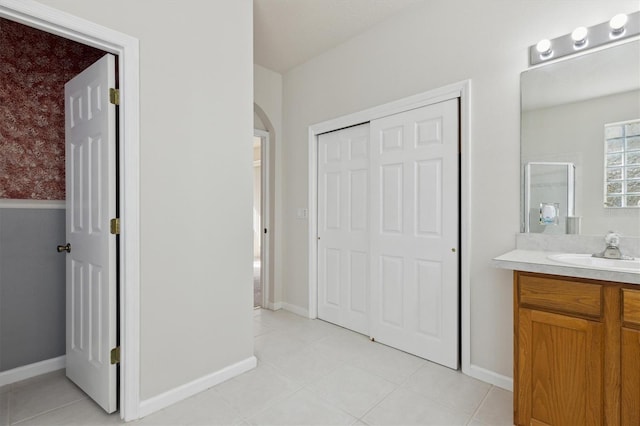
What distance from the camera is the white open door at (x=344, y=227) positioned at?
9.99 feet

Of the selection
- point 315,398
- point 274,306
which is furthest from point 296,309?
point 315,398

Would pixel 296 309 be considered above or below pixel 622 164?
below

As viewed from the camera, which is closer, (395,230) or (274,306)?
(395,230)

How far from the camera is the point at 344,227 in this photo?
3.22m

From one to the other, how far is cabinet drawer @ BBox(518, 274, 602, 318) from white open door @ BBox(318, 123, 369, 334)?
1545 millimetres

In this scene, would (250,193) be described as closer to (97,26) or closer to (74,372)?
(97,26)

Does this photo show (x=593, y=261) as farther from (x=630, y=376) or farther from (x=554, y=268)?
(x=630, y=376)

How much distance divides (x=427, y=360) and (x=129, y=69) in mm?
2778

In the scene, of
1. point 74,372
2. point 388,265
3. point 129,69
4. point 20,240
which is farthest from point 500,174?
point 20,240

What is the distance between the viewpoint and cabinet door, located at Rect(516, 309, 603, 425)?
56.0 inches

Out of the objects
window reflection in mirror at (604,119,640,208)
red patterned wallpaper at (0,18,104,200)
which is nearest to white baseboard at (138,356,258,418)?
red patterned wallpaper at (0,18,104,200)

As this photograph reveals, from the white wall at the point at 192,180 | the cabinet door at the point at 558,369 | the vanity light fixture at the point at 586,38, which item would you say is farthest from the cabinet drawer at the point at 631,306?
the white wall at the point at 192,180

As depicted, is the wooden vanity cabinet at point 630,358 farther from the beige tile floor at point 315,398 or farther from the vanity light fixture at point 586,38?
the vanity light fixture at point 586,38

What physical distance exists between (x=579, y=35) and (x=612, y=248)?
1.21 m
